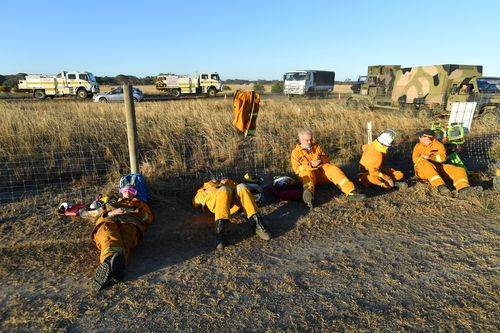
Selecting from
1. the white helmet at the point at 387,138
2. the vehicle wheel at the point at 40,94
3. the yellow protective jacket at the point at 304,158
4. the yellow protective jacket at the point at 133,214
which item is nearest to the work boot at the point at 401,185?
the white helmet at the point at 387,138

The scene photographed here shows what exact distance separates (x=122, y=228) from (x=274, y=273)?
1.53m

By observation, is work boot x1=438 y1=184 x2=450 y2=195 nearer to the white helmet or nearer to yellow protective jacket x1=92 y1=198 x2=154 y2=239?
the white helmet

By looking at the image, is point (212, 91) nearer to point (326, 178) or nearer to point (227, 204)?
point (326, 178)

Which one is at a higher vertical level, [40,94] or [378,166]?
[378,166]

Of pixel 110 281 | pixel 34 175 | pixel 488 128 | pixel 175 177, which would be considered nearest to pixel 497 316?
pixel 110 281

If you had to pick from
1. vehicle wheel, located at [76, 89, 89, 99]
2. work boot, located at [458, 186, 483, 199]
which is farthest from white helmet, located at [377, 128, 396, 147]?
vehicle wheel, located at [76, 89, 89, 99]

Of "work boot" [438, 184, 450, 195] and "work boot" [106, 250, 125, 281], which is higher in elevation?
"work boot" [438, 184, 450, 195]

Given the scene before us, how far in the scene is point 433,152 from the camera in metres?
5.11

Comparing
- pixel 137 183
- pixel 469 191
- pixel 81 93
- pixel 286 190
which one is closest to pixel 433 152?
pixel 469 191

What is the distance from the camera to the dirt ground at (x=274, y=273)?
2.32m

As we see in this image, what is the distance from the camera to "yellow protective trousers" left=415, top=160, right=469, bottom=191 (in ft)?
15.3

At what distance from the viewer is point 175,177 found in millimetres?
5422

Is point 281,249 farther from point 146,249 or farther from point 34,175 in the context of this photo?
point 34,175

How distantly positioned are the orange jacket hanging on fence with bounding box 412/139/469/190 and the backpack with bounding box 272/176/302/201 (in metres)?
1.90
